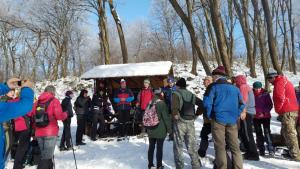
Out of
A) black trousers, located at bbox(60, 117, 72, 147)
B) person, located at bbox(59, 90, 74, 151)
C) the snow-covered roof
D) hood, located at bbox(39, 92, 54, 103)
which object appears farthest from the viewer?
the snow-covered roof

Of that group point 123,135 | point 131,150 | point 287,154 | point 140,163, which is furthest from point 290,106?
point 123,135

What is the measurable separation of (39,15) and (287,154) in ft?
97.8

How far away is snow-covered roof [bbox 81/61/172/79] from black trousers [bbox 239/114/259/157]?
4.35 meters

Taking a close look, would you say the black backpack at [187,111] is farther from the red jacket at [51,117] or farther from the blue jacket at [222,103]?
the red jacket at [51,117]

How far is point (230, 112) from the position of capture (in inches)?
205

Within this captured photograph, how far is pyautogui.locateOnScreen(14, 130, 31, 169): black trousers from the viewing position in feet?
21.1

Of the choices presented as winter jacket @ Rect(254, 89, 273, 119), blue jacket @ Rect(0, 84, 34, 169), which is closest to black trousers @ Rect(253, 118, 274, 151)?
winter jacket @ Rect(254, 89, 273, 119)

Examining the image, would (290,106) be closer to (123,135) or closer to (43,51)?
(123,135)

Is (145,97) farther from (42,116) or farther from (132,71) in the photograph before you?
(42,116)

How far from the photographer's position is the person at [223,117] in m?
5.18

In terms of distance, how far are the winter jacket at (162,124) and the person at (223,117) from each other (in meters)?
1.07

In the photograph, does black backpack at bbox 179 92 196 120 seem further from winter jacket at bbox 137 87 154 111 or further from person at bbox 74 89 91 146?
person at bbox 74 89 91 146

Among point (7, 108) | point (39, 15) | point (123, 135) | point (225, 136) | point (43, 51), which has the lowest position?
point (123, 135)

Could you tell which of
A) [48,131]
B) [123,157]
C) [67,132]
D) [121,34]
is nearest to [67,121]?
[67,132]
